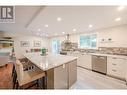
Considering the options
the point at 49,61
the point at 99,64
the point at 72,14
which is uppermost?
the point at 72,14

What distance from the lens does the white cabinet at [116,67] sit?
339cm

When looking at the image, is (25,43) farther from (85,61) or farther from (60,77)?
(60,77)

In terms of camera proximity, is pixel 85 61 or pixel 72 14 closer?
pixel 72 14

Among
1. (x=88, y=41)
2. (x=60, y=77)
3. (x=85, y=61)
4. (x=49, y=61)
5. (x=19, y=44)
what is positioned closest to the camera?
(x=60, y=77)

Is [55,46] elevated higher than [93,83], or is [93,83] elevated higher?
[55,46]

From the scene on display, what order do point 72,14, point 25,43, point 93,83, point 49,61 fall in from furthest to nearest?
point 25,43
point 93,83
point 72,14
point 49,61

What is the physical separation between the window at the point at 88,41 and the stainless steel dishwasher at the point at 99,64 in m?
1.26

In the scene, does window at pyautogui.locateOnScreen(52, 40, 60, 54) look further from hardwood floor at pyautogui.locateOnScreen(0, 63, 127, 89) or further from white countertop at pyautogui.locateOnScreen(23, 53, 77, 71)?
white countertop at pyautogui.locateOnScreen(23, 53, 77, 71)

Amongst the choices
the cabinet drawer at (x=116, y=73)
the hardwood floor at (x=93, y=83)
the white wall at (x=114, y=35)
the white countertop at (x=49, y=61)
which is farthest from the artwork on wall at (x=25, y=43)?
the cabinet drawer at (x=116, y=73)

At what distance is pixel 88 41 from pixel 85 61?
1.49 m

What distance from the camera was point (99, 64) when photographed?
4273 millimetres

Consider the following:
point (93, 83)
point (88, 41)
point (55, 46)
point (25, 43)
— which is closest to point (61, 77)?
point (93, 83)

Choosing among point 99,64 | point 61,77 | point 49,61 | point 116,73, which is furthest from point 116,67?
point 49,61
